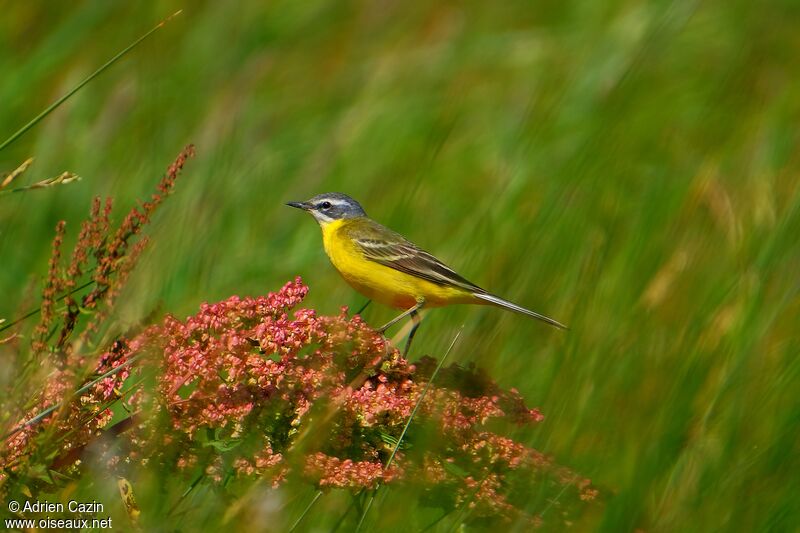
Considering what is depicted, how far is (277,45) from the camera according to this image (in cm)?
659

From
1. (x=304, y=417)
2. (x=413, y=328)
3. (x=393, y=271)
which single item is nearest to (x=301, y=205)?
(x=393, y=271)

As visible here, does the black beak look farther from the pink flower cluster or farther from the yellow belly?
the pink flower cluster

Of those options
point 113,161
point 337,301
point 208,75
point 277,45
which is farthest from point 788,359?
point 277,45

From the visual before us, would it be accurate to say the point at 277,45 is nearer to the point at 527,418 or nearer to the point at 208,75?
the point at 208,75

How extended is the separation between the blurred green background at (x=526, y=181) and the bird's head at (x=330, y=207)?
0.47 feet

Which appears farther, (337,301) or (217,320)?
(337,301)

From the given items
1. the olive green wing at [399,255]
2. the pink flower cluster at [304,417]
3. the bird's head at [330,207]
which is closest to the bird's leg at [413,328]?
A: the olive green wing at [399,255]

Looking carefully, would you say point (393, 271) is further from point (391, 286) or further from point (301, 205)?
point (301, 205)

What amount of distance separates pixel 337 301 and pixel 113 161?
1663mm

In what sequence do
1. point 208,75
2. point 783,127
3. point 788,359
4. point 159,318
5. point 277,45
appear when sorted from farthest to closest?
point 277,45 < point 208,75 < point 783,127 < point 788,359 < point 159,318

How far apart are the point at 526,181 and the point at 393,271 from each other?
0.70 meters

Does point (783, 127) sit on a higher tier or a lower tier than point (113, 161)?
higher

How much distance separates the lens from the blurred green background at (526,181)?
94.1 inches

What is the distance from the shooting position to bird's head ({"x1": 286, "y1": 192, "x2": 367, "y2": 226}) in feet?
15.2
